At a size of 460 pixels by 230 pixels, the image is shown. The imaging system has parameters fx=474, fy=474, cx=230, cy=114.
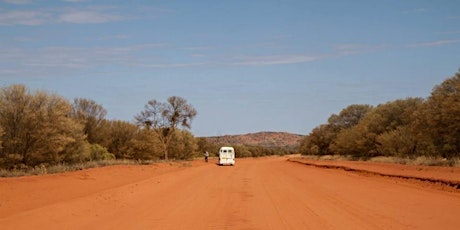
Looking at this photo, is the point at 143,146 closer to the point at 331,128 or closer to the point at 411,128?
the point at 411,128

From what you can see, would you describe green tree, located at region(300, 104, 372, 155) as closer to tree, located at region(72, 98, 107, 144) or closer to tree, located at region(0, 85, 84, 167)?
tree, located at region(72, 98, 107, 144)

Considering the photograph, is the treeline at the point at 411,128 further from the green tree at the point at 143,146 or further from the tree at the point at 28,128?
the tree at the point at 28,128

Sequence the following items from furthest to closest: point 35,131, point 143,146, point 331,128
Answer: point 331,128 < point 143,146 < point 35,131

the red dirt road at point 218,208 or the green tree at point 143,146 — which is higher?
the green tree at point 143,146

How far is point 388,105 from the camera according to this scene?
61594 mm

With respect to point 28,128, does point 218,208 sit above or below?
below

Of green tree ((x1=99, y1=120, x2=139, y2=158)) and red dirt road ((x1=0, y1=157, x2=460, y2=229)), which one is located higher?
green tree ((x1=99, y1=120, x2=139, y2=158))

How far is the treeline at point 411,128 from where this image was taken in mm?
37094

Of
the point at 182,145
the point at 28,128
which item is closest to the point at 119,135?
the point at 182,145

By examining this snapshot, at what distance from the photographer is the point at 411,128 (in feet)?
142

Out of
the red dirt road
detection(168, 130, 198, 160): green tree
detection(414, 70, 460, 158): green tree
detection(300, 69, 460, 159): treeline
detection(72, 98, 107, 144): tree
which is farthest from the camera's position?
detection(168, 130, 198, 160): green tree

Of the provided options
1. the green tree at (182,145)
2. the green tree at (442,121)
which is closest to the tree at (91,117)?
the green tree at (182,145)

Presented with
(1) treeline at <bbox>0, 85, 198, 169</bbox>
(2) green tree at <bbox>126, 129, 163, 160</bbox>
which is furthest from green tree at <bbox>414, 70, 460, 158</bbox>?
(2) green tree at <bbox>126, 129, 163, 160</bbox>

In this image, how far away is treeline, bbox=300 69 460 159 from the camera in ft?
122
